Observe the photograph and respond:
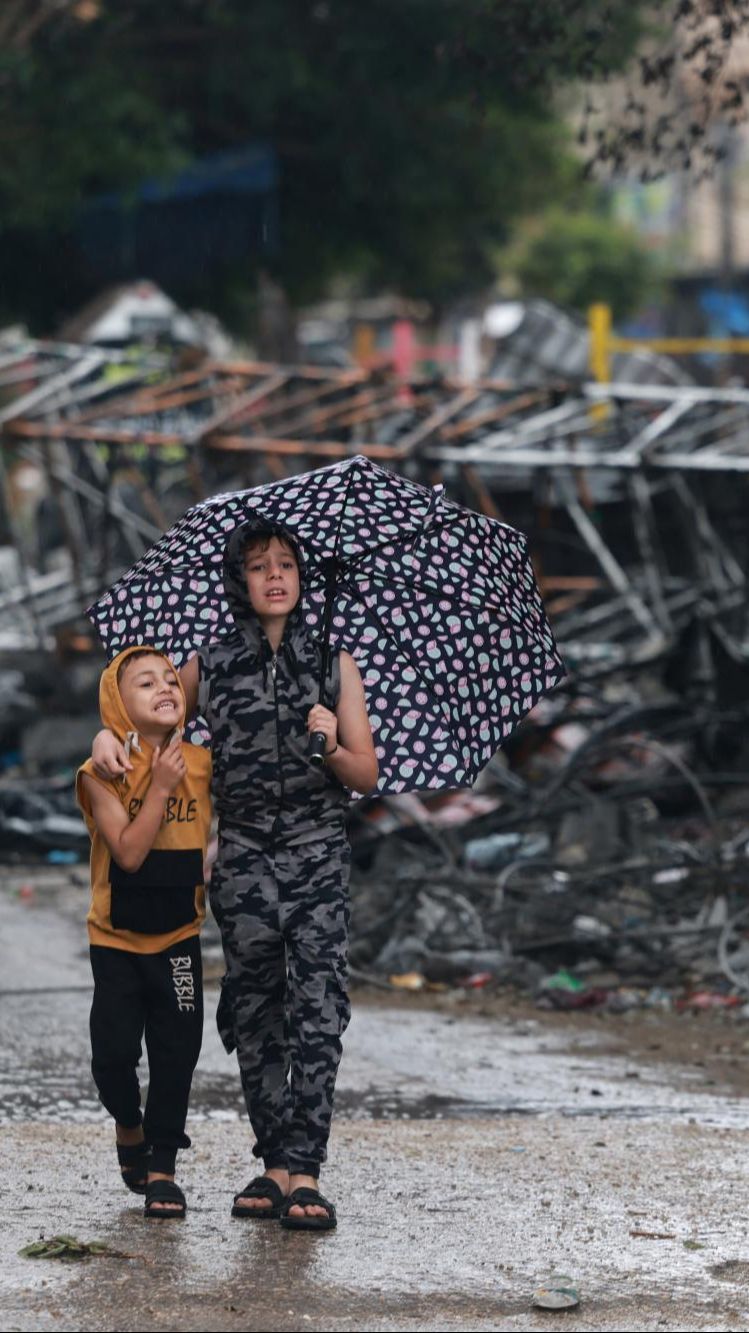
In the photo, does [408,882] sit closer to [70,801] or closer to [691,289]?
[70,801]

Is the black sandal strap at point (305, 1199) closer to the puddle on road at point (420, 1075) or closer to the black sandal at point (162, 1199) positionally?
the black sandal at point (162, 1199)

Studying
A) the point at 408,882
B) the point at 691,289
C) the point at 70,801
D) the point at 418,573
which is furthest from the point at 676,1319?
the point at 691,289

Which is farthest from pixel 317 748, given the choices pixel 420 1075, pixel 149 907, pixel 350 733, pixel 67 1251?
pixel 420 1075

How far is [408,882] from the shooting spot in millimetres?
8664

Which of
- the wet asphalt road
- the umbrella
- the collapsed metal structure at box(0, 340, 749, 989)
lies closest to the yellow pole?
the collapsed metal structure at box(0, 340, 749, 989)

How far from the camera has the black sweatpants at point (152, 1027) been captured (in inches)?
180

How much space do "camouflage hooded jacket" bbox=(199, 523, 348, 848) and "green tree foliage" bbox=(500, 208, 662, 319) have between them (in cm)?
3781

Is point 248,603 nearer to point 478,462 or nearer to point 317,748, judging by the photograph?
point 317,748

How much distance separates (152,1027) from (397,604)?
1.17 metres

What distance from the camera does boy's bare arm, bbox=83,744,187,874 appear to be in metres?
4.46

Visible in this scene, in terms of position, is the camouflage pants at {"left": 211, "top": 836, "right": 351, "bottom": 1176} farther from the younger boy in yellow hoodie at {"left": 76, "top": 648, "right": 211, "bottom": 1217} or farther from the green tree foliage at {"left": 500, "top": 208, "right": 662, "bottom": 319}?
the green tree foliage at {"left": 500, "top": 208, "right": 662, "bottom": 319}

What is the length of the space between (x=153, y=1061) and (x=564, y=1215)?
1.01 meters

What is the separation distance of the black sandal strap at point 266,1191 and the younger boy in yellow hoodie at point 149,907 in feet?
0.49

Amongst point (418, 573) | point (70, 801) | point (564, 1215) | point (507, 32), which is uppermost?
point (507, 32)
